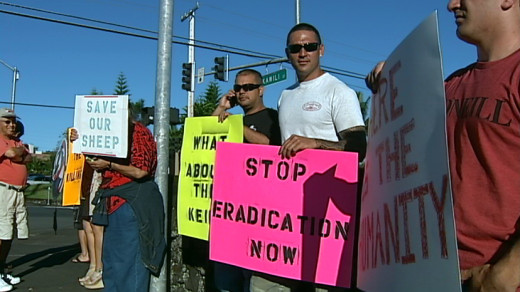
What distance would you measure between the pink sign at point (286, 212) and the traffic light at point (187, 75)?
62.6 ft

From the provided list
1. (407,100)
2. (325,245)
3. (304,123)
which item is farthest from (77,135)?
(407,100)

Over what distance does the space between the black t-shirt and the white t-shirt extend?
489 millimetres

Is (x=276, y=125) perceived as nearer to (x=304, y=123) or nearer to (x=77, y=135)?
(x=304, y=123)

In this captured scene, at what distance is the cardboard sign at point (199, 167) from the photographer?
147 inches

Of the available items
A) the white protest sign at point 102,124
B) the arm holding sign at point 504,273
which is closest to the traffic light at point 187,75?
the white protest sign at point 102,124

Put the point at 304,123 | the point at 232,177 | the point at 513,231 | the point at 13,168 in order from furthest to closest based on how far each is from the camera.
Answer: the point at 13,168 → the point at 232,177 → the point at 304,123 → the point at 513,231

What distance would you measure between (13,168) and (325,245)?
456 centimetres

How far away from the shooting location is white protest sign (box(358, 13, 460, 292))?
137 centimetres

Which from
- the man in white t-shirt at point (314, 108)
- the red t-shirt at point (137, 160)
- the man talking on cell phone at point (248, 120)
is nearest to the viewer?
the man in white t-shirt at point (314, 108)

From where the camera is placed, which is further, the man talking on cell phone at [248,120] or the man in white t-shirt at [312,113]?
the man talking on cell phone at [248,120]

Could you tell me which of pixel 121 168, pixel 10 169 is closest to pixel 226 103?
pixel 121 168

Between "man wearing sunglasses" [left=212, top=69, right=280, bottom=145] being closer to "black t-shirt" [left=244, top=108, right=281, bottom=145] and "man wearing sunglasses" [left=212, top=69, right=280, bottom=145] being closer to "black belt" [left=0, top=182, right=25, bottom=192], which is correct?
"black t-shirt" [left=244, top=108, right=281, bottom=145]

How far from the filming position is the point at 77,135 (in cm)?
415

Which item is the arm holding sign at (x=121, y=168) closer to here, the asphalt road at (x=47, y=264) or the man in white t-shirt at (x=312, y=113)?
the man in white t-shirt at (x=312, y=113)
